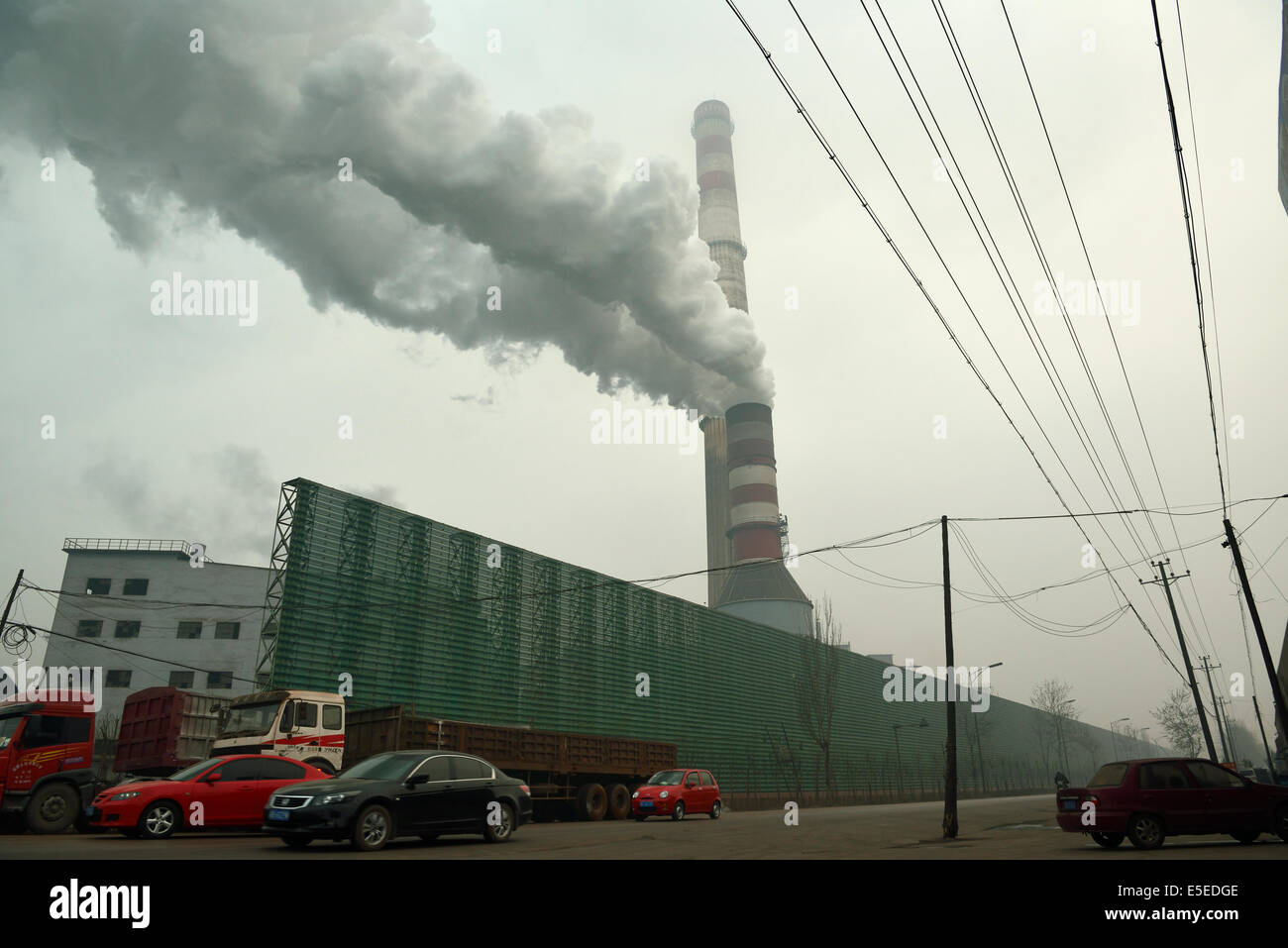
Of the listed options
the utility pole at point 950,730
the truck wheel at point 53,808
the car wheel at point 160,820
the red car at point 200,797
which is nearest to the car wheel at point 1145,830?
the utility pole at point 950,730

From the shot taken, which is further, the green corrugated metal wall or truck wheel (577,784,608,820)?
the green corrugated metal wall

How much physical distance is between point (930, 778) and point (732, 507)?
2889 cm

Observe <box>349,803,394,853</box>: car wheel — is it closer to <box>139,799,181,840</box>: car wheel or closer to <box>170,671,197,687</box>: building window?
<box>139,799,181,840</box>: car wheel

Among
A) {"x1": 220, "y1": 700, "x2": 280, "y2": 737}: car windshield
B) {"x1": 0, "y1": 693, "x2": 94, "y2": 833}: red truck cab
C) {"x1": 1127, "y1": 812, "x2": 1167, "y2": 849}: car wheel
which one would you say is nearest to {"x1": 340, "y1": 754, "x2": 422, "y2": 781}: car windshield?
{"x1": 220, "y1": 700, "x2": 280, "y2": 737}: car windshield

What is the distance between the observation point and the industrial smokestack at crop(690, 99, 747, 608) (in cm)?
8831

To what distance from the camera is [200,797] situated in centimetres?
1311

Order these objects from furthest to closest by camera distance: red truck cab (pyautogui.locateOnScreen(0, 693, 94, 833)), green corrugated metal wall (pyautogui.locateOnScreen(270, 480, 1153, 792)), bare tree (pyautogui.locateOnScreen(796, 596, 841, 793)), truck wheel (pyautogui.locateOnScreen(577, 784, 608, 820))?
bare tree (pyautogui.locateOnScreen(796, 596, 841, 793)) → green corrugated metal wall (pyautogui.locateOnScreen(270, 480, 1153, 792)) → truck wheel (pyautogui.locateOnScreen(577, 784, 608, 820)) → red truck cab (pyautogui.locateOnScreen(0, 693, 94, 833))

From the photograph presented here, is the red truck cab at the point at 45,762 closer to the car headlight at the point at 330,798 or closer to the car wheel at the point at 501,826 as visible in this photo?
the car headlight at the point at 330,798

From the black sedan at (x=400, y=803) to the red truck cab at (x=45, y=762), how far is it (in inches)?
282

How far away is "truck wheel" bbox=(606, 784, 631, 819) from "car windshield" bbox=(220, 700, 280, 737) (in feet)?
36.7

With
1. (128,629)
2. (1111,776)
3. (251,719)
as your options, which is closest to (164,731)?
(251,719)

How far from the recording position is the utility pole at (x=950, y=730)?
1817cm
